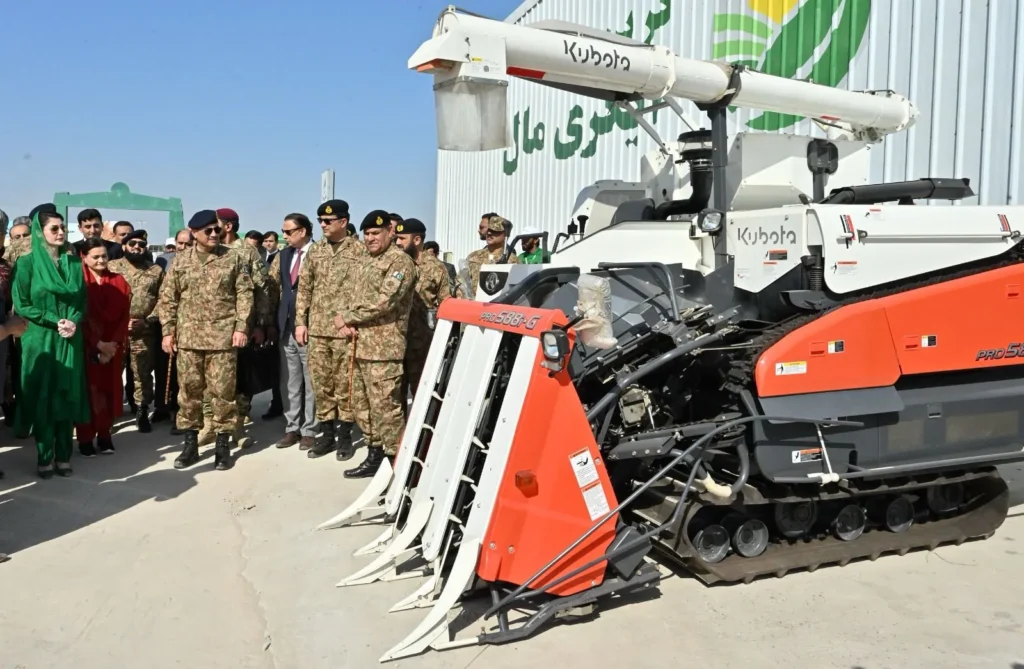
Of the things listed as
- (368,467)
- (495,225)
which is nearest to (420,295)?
(495,225)

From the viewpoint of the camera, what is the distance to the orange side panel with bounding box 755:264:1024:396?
151 inches

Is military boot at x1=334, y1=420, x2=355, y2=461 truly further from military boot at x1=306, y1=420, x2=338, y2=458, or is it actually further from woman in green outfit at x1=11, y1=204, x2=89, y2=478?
woman in green outfit at x1=11, y1=204, x2=89, y2=478

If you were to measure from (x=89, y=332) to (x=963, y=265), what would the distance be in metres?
6.05

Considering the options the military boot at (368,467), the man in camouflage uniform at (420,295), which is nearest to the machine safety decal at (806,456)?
the military boot at (368,467)

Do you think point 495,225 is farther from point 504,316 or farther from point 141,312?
point 504,316

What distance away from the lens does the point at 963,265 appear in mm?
4414

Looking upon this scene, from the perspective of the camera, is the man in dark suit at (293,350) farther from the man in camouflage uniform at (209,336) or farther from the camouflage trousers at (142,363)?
the camouflage trousers at (142,363)

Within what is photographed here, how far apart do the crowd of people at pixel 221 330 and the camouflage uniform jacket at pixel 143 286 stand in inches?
0.5

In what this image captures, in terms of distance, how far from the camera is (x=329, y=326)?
623 cm

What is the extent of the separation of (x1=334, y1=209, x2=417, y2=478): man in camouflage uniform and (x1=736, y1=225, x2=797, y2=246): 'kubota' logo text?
2294 mm

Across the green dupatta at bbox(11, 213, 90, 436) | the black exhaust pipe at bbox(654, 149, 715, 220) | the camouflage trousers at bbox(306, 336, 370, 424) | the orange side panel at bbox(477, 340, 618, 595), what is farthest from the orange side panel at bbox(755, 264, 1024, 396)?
the green dupatta at bbox(11, 213, 90, 436)

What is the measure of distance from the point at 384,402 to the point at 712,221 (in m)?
2.53

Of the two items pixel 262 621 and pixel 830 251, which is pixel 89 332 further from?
pixel 830 251

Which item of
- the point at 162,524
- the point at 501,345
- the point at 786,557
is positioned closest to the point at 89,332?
the point at 162,524
